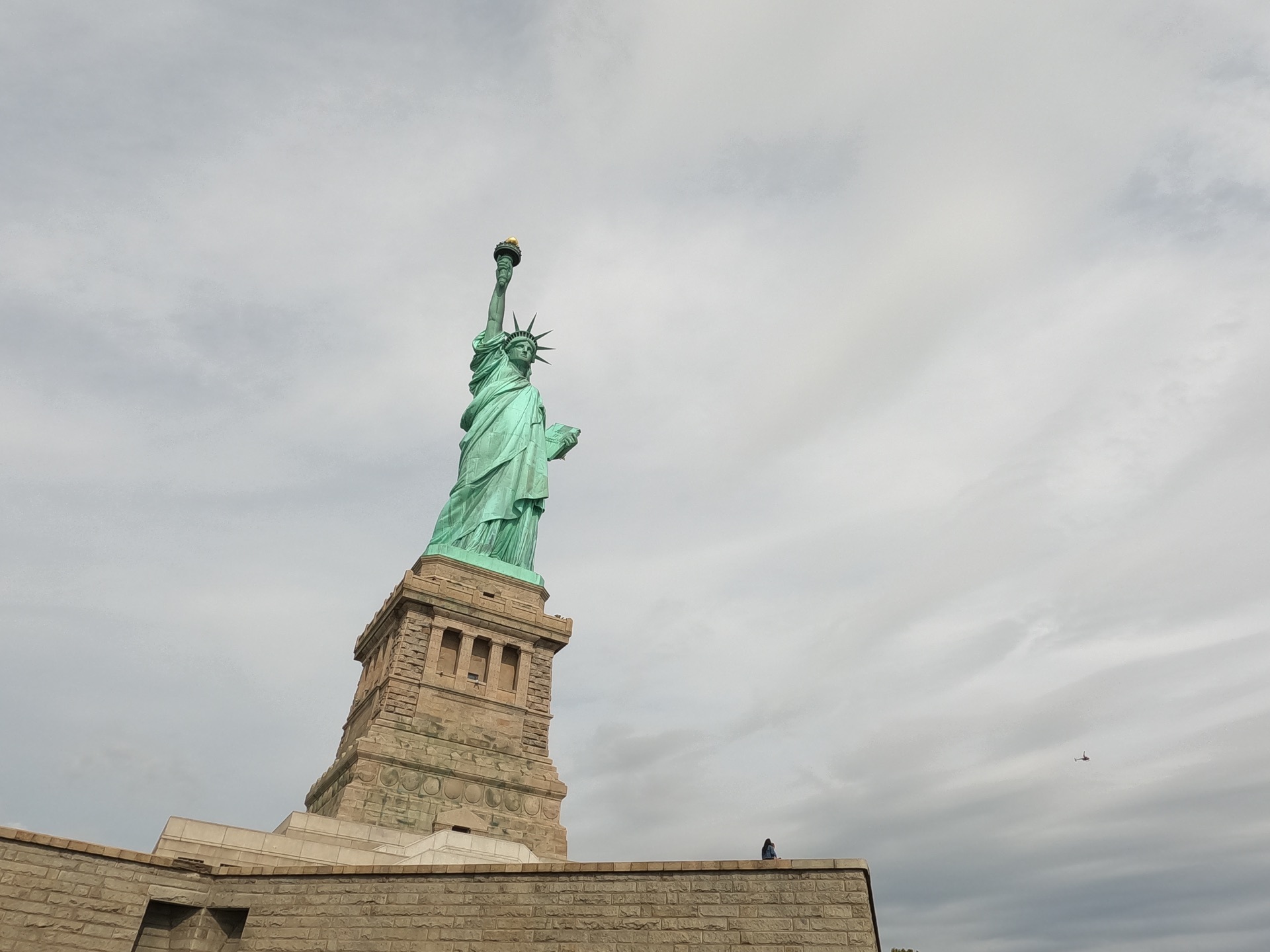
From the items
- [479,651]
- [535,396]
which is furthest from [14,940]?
[535,396]

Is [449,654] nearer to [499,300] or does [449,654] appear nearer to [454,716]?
[454,716]

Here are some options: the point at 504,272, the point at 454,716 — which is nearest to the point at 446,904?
the point at 454,716

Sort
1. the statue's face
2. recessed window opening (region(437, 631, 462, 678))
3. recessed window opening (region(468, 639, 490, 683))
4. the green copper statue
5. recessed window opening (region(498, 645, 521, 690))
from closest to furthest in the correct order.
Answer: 1. recessed window opening (region(437, 631, 462, 678))
2. recessed window opening (region(468, 639, 490, 683))
3. recessed window opening (region(498, 645, 521, 690))
4. the green copper statue
5. the statue's face

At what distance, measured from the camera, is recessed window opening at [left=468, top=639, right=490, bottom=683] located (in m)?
26.7

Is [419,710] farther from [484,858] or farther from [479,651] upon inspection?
[484,858]

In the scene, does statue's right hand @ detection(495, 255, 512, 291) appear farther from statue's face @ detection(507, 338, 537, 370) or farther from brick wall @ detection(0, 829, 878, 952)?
brick wall @ detection(0, 829, 878, 952)

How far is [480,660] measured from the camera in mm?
27062

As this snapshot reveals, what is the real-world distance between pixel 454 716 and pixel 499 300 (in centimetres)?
1794

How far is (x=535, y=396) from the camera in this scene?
110ft

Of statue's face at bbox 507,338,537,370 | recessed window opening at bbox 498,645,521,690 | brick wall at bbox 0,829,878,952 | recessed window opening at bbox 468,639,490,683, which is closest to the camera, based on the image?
brick wall at bbox 0,829,878,952

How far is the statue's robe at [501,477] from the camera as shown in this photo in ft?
98.8

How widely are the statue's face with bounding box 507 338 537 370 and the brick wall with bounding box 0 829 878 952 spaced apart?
23699 millimetres

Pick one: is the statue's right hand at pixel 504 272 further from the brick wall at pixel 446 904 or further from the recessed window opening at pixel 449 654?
the brick wall at pixel 446 904

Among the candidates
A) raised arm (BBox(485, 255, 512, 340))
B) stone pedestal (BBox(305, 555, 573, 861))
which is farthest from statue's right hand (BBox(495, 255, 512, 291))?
stone pedestal (BBox(305, 555, 573, 861))
